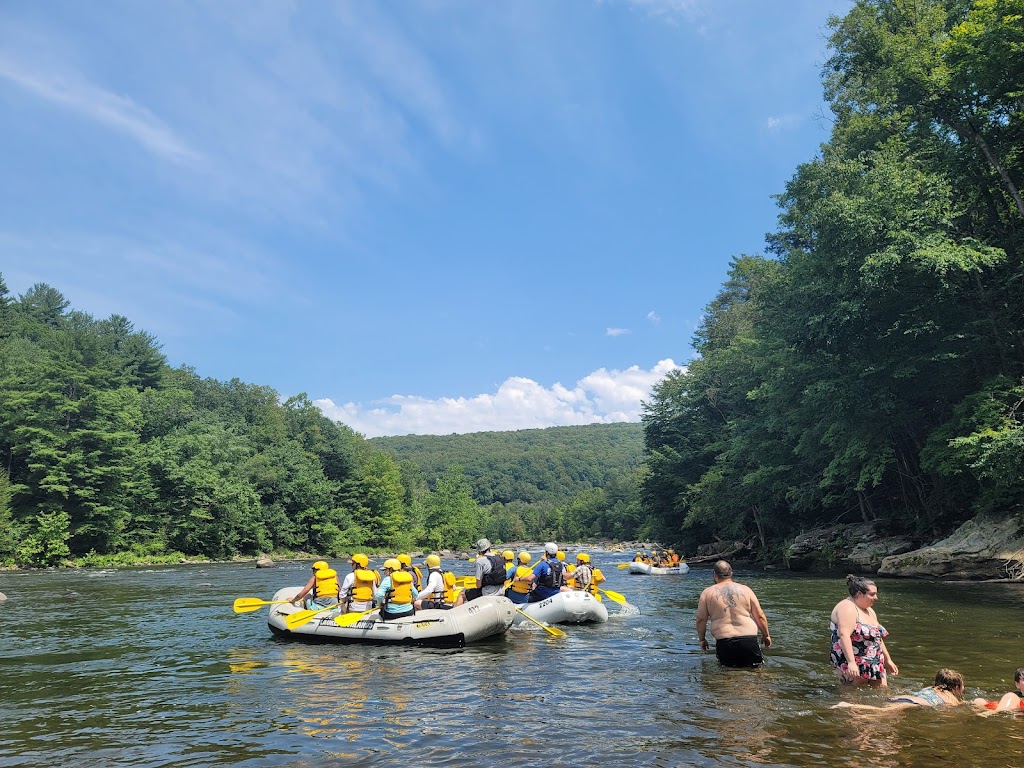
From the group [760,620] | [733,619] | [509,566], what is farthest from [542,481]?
[760,620]

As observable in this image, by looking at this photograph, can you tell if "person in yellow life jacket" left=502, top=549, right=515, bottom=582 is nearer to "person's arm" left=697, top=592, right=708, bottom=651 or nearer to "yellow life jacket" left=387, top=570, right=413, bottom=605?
"yellow life jacket" left=387, top=570, right=413, bottom=605

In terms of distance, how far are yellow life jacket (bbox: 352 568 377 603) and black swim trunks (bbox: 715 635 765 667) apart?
256 inches

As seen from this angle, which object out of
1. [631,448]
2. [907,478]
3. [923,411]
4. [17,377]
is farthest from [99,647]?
[631,448]

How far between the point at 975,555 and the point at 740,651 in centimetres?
1599

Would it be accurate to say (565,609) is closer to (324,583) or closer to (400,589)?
(400,589)

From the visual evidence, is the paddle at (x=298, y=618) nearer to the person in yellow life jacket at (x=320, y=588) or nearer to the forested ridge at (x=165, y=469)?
the person in yellow life jacket at (x=320, y=588)

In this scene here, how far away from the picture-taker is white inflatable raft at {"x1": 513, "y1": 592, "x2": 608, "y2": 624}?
1349 cm

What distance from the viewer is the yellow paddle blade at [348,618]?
11.5 m

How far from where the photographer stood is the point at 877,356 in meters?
23.2

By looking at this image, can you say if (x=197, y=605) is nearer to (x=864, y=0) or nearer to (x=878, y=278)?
(x=878, y=278)

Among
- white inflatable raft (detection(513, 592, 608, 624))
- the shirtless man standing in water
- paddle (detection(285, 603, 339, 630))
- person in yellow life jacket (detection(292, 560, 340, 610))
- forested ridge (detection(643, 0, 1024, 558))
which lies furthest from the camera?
forested ridge (detection(643, 0, 1024, 558))

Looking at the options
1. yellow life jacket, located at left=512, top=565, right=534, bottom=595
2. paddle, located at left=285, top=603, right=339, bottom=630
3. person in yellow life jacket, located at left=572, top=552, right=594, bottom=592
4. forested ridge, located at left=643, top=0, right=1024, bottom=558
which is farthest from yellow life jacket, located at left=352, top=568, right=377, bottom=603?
forested ridge, located at left=643, top=0, right=1024, bottom=558

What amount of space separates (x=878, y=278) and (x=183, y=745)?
2065cm

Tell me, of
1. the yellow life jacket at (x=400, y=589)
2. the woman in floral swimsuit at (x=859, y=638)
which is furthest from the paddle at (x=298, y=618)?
the woman in floral swimsuit at (x=859, y=638)
